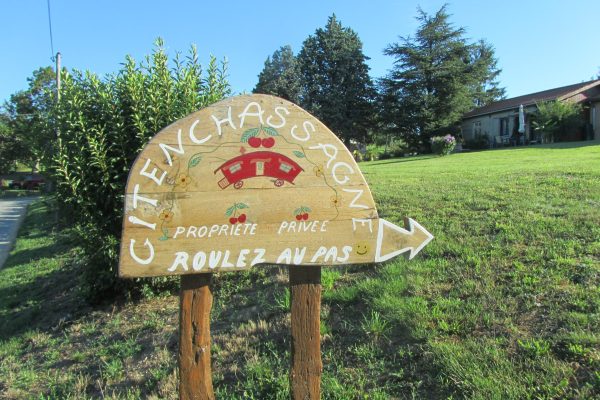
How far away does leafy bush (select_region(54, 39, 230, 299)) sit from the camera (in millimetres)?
5145

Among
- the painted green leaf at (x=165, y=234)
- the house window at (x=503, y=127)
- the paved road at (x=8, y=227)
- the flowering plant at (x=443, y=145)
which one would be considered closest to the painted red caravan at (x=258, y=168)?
the painted green leaf at (x=165, y=234)

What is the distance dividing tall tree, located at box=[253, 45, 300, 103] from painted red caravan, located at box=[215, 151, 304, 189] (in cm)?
4226

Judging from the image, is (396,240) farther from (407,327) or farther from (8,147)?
(8,147)

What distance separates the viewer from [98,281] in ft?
18.6

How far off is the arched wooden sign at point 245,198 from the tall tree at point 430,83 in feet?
115

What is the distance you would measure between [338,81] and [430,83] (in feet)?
38.5

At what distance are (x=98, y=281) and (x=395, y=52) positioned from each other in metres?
37.6

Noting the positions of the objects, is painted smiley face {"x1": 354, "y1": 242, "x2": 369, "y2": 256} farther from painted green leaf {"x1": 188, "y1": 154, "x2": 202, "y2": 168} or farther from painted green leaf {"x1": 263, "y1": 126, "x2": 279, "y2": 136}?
painted green leaf {"x1": 188, "y1": 154, "x2": 202, "y2": 168}

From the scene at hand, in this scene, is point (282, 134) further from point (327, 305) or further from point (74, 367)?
point (74, 367)

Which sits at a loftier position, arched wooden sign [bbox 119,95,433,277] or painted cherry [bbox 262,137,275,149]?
painted cherry [bbox 262,137,275,149]

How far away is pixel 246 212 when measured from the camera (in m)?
2.44

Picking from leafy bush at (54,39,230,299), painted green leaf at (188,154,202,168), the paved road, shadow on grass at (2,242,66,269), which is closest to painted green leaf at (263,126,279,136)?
painted green leaf at (188,154,202,168)

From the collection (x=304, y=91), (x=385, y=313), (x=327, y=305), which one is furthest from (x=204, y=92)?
(x=304, y=91)

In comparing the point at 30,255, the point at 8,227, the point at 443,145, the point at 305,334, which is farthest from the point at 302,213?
the point at 443,145
